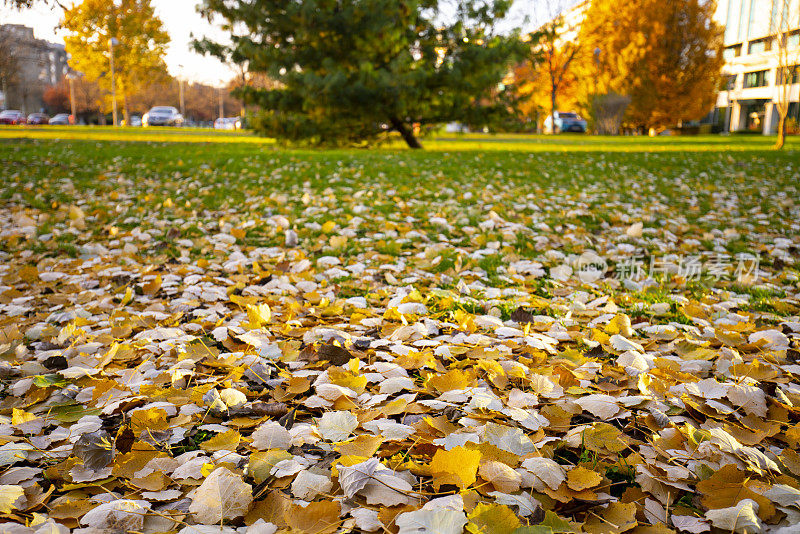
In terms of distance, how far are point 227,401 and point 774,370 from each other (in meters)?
1.83

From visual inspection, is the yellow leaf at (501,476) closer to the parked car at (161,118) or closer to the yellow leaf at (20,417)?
the yellow leaf at (20,417)

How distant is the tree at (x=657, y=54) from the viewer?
1019 inches

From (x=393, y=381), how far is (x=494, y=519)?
0.73 meters

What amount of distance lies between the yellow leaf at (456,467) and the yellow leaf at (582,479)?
0.73 feet

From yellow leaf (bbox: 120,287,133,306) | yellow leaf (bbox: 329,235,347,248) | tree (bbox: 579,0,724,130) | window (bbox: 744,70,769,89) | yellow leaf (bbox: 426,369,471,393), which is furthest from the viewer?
window (bbox: 744,70,769,89)

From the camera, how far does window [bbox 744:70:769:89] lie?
43719 mm

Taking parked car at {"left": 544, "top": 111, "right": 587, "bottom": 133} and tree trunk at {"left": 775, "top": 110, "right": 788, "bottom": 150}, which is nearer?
tree trunk at {"left": 775, "top": 110, "right": 788, "bottom": 150}

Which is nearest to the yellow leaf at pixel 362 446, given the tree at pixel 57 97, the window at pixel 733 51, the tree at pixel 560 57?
the tree at pixel 560 57

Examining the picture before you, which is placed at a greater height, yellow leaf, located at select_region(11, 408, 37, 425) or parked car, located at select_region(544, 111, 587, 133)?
parked car, located at select_region(544, 111, 587, 133)

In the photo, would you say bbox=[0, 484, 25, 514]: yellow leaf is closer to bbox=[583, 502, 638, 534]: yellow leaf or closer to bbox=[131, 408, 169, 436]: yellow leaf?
bbox=[131, 408, 169, 436]: yellow leaf

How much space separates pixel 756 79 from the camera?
44.7 meters

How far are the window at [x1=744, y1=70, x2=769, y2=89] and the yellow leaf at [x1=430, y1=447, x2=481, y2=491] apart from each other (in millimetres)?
53300

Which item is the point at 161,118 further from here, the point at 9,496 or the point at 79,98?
the point at 79,98

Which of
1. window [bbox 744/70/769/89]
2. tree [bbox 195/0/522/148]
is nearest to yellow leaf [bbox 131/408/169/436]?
tree [bbox 195/0/522/148]
